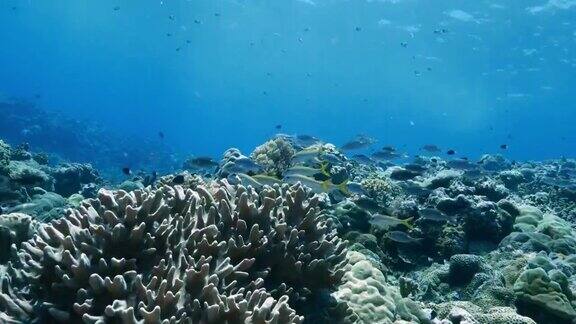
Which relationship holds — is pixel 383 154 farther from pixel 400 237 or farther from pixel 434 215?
pixel 400 237

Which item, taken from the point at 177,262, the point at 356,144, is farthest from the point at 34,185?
the point at 177,262

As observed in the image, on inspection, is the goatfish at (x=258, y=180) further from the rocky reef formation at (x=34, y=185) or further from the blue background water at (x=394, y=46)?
the blue background water at (x=394, y=46)

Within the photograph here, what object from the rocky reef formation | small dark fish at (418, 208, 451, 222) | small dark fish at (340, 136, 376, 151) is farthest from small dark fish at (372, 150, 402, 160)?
the rocky reef formation

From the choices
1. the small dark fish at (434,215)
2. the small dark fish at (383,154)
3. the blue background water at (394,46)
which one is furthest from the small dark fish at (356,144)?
the blue background water at (394,46)

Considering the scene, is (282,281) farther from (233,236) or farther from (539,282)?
(539,282)

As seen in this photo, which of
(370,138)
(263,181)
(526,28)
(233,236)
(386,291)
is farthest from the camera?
(526,28)

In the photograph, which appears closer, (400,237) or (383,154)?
(400,237)

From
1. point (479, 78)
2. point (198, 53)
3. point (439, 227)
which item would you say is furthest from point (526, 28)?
point (198, 53)

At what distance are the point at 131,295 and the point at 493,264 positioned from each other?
7.85 meters

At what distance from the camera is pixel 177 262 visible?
407 cm

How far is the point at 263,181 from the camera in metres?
8.88

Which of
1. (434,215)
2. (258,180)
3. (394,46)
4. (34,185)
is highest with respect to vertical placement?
(394,46)

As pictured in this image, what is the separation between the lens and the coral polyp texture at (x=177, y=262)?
136 inches

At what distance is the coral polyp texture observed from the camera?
3.45m
